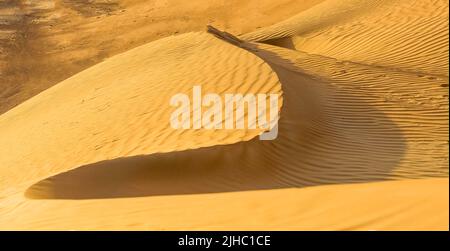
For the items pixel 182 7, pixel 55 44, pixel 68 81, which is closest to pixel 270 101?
pixel 68 81

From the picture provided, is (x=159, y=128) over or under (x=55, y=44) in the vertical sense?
under


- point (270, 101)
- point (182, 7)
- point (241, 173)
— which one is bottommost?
point (241, 173)

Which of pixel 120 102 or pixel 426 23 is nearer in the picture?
pixel 120 102

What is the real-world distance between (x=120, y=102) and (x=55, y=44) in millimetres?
10029

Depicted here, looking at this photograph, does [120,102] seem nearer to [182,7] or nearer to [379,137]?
[379,137]

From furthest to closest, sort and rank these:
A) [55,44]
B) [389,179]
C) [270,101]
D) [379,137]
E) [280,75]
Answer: [55,44], [280,75], [270,101], [379,137], [389,179]

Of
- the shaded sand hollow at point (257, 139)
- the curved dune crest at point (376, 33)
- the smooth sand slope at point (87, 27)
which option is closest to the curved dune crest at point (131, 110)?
the shaded sand hollow at point (257, 139)

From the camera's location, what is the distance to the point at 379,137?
24.0 feet

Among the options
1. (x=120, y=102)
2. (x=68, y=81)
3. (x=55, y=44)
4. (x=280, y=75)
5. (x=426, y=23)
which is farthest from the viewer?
(x=55, y=44)
